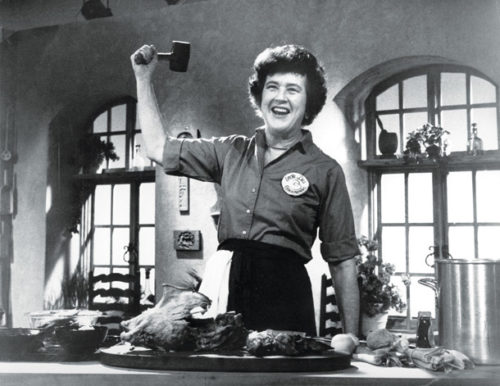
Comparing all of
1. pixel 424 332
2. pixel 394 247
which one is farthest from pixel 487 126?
pixel 424 332

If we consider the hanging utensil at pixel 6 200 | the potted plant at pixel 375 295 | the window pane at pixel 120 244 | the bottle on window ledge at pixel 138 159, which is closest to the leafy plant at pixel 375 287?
the potted plant at pixel 375 295

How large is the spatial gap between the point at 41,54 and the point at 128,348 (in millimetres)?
5189

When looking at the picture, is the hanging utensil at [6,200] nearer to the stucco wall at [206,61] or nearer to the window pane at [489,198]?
the stucco wall at [206,61]

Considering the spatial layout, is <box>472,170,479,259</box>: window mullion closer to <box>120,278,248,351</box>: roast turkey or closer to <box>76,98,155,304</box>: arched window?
<box>76,98,155,304</box>: arched window

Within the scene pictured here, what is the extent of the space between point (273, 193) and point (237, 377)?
0.69 m

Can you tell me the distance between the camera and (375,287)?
14.2 ft

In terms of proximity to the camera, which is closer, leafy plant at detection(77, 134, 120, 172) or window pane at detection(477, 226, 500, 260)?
window pane at detection(477, 226, 500, 260)

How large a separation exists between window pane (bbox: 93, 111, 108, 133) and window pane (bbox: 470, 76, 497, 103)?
3.10 m

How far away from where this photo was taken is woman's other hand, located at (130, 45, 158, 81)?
1688 mm

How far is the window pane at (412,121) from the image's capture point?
482cm

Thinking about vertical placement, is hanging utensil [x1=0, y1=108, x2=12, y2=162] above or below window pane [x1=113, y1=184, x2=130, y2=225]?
above

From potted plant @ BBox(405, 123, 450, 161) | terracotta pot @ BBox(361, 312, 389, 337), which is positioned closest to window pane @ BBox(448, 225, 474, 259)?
potted plant @ BBox(405, 123, 450, 161)

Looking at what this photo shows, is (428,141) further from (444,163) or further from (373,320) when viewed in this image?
(373,320)

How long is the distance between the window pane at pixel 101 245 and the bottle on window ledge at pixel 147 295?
1.72 ft
